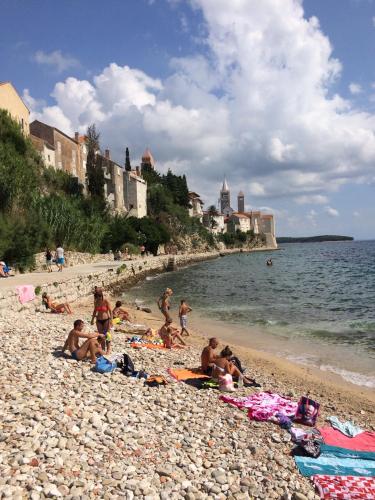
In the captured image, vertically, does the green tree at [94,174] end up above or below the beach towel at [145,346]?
above

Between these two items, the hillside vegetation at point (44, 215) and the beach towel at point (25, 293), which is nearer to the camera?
the beach towel at point (25, 293)

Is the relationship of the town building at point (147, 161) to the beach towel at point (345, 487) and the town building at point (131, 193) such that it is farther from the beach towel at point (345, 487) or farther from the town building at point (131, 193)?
the beach towel at point (345, 487)

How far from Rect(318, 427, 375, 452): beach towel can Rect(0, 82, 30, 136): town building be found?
37.1 meters

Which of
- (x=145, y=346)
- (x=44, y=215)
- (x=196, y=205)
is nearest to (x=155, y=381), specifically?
(x=145, y=346)

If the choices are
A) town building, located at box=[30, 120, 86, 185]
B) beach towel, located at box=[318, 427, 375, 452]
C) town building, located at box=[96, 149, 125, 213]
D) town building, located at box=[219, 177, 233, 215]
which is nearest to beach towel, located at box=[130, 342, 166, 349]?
beach towel, located at box=[318, 427, 375, 452]

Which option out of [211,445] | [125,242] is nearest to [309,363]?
[211,445]

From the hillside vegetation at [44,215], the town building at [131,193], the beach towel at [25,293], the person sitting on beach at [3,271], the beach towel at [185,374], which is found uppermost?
the town building at [131,193]

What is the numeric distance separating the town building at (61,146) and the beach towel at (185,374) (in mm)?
44705

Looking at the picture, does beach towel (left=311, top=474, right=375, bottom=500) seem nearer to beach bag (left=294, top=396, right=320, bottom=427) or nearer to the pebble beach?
the pebble beach

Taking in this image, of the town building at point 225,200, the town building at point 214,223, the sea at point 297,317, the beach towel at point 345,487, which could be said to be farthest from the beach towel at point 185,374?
the town building at point 225,200

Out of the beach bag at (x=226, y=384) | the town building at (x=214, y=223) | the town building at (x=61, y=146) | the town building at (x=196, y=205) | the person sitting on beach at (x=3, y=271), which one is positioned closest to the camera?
the beach bag at (x=226, y=384)

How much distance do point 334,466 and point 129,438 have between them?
105 inches

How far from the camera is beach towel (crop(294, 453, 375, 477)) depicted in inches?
199

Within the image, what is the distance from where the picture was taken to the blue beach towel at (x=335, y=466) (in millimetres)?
5043
